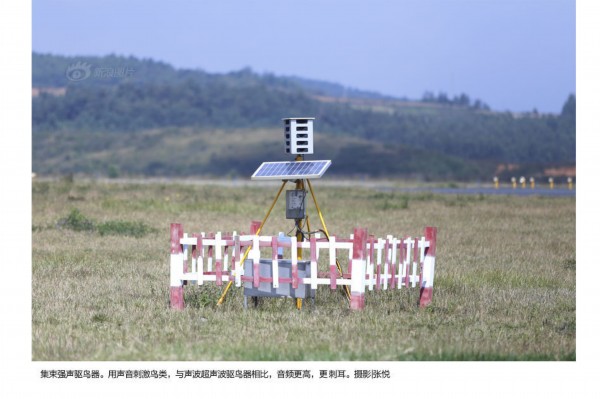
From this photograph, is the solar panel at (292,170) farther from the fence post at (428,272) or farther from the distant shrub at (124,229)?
the distant shrub at (124,229)

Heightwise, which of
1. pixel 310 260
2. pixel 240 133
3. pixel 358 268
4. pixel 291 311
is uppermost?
pixel 240 133

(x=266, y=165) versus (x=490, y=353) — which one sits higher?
(x=266, y=165)

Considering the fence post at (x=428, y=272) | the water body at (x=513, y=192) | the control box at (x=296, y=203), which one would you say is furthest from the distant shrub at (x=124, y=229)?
the water body at (x=513, y=192)

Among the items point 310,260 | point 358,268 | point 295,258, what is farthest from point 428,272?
point 295,258

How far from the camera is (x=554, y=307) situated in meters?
15.1

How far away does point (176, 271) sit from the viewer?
14734mm

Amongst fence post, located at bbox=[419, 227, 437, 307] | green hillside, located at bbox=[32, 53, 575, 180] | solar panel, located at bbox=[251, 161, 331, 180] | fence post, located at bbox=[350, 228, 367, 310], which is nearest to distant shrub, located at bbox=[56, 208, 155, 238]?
solar panel, located at bbox=[251, 161, 331, 180]

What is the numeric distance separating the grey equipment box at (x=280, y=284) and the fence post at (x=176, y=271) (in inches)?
37.1

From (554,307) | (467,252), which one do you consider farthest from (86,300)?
(467,252)

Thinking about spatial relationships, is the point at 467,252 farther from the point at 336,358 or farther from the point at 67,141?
the point at 67,141

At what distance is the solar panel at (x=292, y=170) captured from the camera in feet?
47.4

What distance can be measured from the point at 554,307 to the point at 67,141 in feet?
436

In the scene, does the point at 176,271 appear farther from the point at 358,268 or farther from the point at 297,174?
the point at 358,268

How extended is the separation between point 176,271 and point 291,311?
1780 mm
